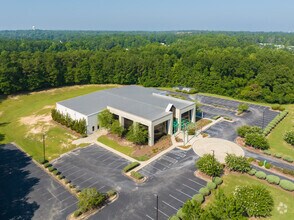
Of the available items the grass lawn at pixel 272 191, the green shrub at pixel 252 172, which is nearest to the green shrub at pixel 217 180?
the grass lawn at pixel 272 191

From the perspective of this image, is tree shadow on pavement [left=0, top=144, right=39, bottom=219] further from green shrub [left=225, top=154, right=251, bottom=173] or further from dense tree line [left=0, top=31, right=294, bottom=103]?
dense tree line [left=0, top=31, right=294, bottom=103]

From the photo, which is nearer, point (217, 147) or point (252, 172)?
point (252, 172)

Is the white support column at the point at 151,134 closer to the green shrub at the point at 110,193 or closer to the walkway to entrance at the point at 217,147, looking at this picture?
the walkway to entrance at the point at 217,147

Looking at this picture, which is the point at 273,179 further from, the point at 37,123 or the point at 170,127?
the point at 37,123

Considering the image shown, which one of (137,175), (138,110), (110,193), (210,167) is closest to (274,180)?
(210,167)

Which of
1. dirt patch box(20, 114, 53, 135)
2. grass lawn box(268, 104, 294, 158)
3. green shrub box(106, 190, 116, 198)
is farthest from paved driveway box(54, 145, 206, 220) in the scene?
grass lawn box(268, 104, 294, 158)
